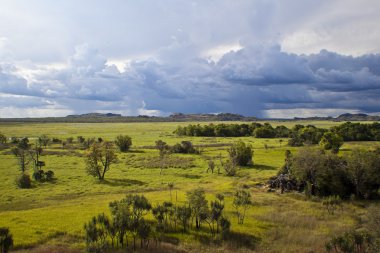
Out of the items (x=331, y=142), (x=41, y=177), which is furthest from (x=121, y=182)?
(x=331, y=142)

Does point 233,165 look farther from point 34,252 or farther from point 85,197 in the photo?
point 34,252

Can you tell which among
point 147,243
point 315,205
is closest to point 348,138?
point 315,205

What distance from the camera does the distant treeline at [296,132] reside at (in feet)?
469

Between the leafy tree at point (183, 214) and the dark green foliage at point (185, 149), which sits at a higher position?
the dark green foliage at point (185, 149)

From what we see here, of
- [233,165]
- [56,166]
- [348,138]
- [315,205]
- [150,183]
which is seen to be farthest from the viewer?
[348,138]

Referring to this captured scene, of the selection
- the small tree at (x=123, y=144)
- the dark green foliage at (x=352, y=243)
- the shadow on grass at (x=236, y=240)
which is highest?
the small tree at (x=123, y=144)

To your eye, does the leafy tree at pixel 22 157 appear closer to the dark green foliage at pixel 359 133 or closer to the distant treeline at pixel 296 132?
the distant treeline at pixel 296 132

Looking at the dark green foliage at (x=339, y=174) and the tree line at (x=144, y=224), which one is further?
the dark green foliage at (x=339, y=174)

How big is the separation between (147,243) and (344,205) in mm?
31904

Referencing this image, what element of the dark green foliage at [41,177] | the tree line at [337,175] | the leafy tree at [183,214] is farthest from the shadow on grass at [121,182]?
the leafy tree at [183,214]

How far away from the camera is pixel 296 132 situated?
568ft

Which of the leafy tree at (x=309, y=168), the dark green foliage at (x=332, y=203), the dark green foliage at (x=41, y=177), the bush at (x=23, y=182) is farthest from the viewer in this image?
the dark green foliage at (x=41, y=177)

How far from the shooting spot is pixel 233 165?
81500 mm

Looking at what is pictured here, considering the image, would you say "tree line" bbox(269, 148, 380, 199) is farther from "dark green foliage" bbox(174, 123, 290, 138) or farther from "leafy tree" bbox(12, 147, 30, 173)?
"dark green foliage" bbox(174, 123, 290, 138)
